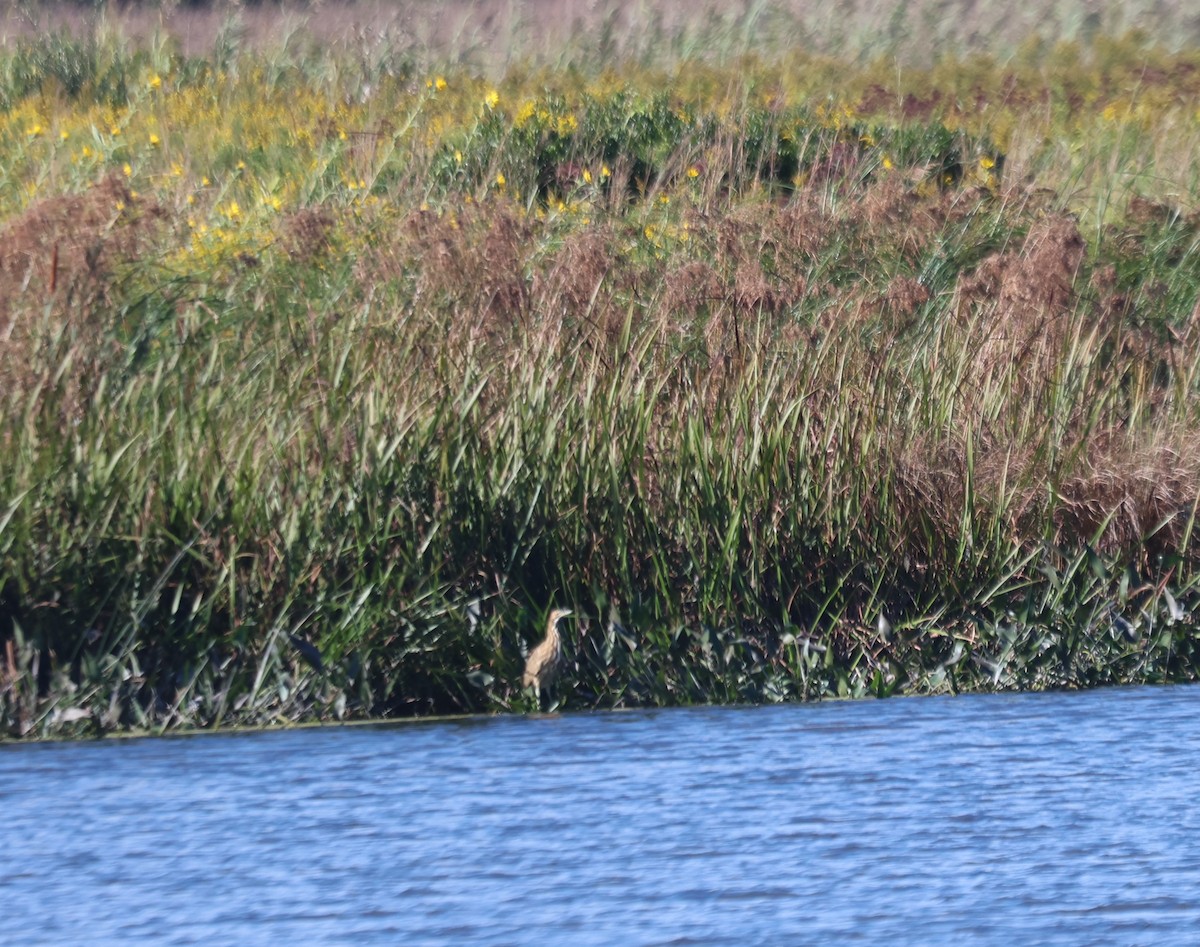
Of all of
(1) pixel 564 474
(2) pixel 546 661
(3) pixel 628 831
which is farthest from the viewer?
(1) pixel 564 474

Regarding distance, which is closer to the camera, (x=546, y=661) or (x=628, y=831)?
(x=628, y=831)

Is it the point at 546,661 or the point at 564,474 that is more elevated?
the point at 564,474

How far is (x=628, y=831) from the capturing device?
4.98 m

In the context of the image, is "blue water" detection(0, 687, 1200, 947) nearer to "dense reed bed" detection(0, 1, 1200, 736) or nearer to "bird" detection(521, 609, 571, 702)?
"bird" detection(521, 609, 571, 702)

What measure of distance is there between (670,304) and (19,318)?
225 cm

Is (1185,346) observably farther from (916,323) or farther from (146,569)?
(146,569)

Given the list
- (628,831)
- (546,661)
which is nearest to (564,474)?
(546,661)

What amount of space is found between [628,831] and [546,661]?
1.30 metres

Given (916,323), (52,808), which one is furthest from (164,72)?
(52,808)

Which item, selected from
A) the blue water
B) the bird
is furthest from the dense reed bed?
the blue water

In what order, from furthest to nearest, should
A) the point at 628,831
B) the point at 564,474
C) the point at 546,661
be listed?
the point at 564,474, the point at 546,661, the point at 628,831

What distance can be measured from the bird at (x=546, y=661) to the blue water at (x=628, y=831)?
111 mm

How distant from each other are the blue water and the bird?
111mm

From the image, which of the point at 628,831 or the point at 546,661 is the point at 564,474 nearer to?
the point at 546,661
